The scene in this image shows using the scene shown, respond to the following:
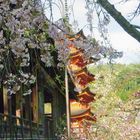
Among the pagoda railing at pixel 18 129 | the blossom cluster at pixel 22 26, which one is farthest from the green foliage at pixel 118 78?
the pagoda railing at pixel 18 129

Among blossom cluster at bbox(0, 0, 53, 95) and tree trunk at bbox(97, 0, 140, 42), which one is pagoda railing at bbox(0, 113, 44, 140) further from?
tree trunk at bbox(97, 0, 140, 42)

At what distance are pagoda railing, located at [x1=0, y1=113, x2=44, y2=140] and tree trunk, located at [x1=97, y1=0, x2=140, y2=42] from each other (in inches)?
363

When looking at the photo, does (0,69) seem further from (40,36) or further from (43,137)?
(43,137)

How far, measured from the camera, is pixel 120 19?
4.89m

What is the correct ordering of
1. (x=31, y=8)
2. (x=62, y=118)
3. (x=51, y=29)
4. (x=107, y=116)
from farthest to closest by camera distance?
(x=107, y=116) → (x=62, y=118) → (x=51, y=29) → (x=31, y=8)

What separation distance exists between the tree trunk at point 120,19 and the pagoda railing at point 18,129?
30.3 feet

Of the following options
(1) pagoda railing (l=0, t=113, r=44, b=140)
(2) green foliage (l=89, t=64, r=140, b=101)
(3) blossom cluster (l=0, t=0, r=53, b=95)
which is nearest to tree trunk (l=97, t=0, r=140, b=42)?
(2) green foliage (l=89, t=64, r=140, b=101)

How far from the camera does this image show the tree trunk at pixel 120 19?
480cm

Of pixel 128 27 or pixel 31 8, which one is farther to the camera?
pixel 31 8

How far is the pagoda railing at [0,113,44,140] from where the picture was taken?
46.9 ft

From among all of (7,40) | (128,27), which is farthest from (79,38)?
(128,27)

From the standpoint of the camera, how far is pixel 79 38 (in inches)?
285

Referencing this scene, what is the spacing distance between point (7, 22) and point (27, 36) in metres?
0.68

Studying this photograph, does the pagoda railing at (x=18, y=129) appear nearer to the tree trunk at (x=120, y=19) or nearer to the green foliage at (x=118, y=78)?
the green foliage at (x=118, y=78)
